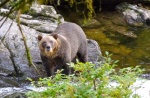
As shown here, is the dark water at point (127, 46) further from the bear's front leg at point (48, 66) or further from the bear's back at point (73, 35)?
the bear's front leg at point (48, 66)

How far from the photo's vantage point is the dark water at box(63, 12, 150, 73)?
10.6 metres

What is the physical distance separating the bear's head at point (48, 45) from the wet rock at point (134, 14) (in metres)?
6.16

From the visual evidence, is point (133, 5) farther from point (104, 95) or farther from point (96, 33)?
point (104, 95)

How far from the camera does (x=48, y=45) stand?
8633mm

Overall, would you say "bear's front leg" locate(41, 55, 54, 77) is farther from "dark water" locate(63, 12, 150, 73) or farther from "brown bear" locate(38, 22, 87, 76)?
"dark water" locate(63, 12, 150, 73)

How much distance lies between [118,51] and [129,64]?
1122mm

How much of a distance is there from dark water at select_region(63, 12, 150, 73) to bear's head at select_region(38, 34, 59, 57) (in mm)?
1934

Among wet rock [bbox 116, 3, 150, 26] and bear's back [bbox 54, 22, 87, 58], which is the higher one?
bear's back [bbox 54, 22, 87, 58]

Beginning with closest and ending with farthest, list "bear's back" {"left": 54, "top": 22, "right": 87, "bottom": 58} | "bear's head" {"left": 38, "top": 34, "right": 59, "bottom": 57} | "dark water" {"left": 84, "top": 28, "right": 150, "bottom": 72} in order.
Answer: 1. "bear's head" {"left": 38, "top": 34, "right": 59, "bottom": 57}
2. "bear's back" {"left": 54, "top": 22, "right": 87, "bottom": 58}
3. "dark water" {"left": 84, "top": 28, "right": 150, "bottom": 72}

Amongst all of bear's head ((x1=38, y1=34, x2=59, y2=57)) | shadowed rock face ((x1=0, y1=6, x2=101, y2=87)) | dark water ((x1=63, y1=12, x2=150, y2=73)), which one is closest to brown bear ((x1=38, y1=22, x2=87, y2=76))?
bear's head ((x1=38, y1=34, x2=59, y2=57))

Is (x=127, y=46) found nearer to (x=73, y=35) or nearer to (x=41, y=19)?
(x=41, y=19)

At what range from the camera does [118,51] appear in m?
11.2

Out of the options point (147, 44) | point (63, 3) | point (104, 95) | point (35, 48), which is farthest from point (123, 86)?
point (63, 3)

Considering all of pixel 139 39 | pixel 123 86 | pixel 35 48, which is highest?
pixel 123 86
